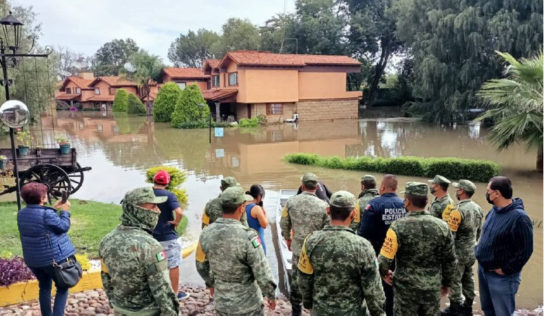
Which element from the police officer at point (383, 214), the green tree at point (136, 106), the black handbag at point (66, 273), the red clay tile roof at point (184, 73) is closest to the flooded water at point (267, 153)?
the black handbag at point (66, 273)

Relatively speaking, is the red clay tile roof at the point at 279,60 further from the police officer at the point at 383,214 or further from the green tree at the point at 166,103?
the police officer at the point at 383,214

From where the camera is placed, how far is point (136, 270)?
2914 millimetres

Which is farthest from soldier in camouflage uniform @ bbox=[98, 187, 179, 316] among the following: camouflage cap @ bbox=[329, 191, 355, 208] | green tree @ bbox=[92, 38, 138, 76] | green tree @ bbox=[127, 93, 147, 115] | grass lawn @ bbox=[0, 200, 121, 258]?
green tree @ bbox=[92, 38, 138, 76]

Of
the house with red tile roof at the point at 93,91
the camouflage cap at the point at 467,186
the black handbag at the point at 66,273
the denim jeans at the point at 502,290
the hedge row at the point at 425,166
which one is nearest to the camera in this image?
the denim jeans at the point at 502,290

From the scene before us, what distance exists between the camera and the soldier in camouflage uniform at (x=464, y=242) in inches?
179

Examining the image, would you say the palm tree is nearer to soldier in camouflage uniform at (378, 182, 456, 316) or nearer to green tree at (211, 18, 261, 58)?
soldier in camouflage uniform at (378, 182, 456, 316)

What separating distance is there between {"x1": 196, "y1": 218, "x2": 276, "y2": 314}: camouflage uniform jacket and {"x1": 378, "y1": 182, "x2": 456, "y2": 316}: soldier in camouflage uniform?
3.57 ft

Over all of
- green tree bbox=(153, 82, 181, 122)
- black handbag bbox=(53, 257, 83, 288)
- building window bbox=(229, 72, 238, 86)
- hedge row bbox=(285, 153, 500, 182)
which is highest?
building window bbox=(229, 72, 238, 86)

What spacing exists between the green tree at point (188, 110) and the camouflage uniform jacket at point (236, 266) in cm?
3040

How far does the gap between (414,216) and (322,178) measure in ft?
36.2

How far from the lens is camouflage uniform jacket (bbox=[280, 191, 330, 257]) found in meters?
4.48

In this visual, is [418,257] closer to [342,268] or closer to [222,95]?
[342,268]

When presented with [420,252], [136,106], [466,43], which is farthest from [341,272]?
[136,106]

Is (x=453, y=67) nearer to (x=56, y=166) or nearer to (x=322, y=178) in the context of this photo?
(x=322, y=178)
